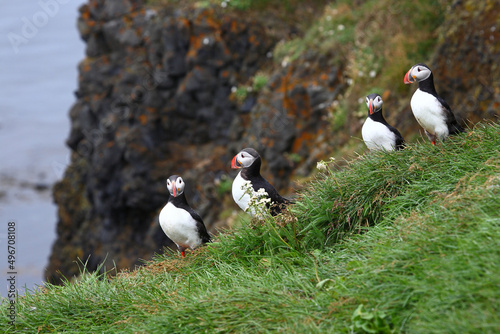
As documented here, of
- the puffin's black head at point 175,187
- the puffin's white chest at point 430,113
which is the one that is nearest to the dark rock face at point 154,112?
the puffin's black head at point 175,187

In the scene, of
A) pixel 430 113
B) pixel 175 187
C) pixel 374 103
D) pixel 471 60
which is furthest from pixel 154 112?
pixel 430 113

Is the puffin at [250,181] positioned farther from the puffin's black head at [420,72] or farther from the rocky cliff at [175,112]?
the rocky cliff at [175,112]

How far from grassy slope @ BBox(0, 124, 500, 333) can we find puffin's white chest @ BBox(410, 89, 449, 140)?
16 cm

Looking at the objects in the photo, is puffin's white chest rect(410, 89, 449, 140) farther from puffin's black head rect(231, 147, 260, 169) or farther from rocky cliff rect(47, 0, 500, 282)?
rocky cliff rect(47, 0, 500, 282)

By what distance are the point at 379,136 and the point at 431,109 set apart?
20.8 inches

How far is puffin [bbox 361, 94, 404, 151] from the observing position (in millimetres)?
5004

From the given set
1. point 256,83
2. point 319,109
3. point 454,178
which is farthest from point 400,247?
point 256,83

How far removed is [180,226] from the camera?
16.7ft

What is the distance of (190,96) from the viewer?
13977mm

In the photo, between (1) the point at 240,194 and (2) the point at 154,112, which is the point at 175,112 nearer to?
(2) the point at 154,112

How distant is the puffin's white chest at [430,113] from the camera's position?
15.5 ft

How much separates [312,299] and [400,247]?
25.8 inches

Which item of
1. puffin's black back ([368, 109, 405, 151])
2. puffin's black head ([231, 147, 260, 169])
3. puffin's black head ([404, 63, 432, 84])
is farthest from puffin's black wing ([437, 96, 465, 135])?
puffin's black head ([231, 147, 260, 169])

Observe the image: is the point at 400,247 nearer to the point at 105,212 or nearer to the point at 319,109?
the point at 319,109
